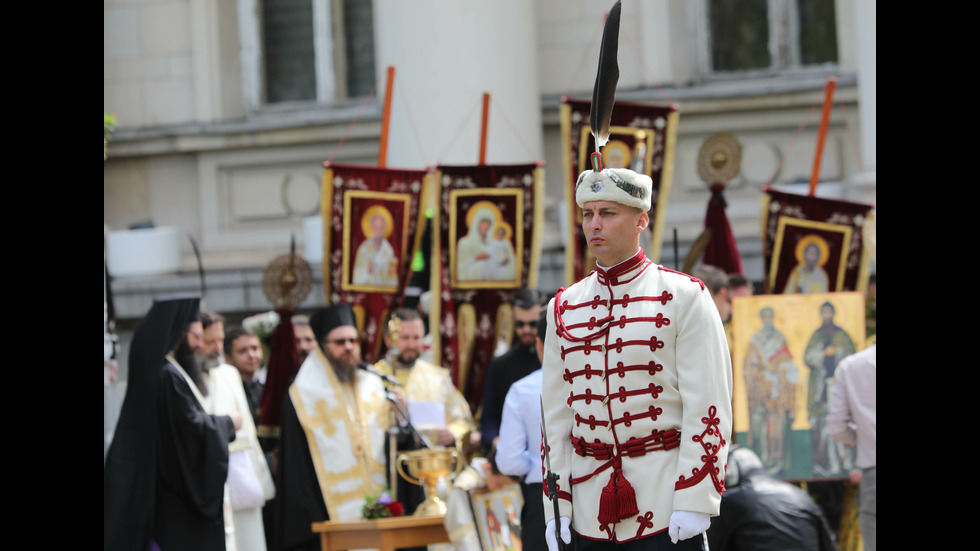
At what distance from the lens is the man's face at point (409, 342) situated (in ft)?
26.0

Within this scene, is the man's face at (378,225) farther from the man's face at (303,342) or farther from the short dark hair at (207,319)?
the short dark hair at (207,319)

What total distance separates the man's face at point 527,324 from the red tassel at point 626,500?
316 centimetres

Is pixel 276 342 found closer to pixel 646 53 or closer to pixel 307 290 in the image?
pixel 307 290

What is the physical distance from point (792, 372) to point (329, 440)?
Answer: 99.0 inches

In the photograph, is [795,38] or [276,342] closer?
[276,342]

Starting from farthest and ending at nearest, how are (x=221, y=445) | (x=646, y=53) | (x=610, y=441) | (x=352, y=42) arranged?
(x=352, y=42)
(x=646, y=53)
(x=221, y=445)
(x=610, y=441)

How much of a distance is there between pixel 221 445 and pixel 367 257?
235 centimetres

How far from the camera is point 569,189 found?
8.87 m

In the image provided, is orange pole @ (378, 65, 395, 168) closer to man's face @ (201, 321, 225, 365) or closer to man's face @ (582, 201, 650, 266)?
man's face @ (201, 321, 225, 365)

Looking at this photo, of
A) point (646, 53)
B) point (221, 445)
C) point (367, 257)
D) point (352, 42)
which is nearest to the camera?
point (221, 445)

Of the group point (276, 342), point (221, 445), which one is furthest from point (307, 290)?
point (221, 445)

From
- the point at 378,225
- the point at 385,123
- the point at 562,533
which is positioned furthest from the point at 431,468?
the point at 385,123

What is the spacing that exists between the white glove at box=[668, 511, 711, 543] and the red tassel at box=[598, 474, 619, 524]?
0.20 m

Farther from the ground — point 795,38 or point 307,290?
point 795,38
